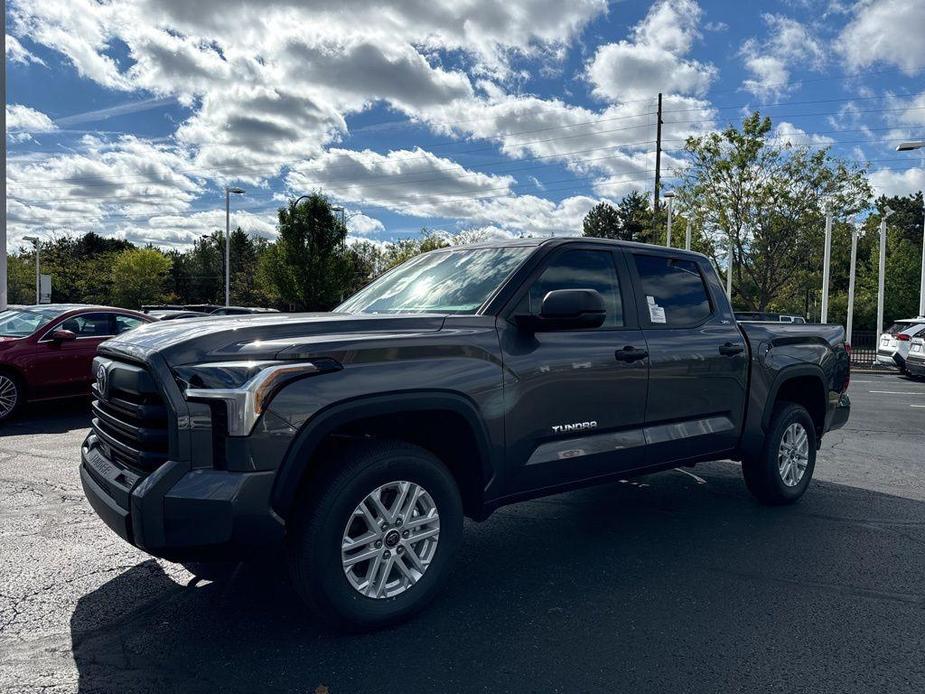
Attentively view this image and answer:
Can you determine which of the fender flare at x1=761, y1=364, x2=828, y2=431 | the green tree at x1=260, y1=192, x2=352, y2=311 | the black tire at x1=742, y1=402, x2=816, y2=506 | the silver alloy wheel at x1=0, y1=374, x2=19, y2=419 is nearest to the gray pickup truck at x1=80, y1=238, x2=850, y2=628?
the fender flare at x1=761, y1=364, x2=828, y2=431

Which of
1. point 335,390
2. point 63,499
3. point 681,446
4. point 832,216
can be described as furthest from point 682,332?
point 832,216

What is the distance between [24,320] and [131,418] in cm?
784

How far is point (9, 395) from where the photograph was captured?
8.77m

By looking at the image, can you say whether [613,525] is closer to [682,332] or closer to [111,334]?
[682,332]

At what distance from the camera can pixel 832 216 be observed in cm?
2652

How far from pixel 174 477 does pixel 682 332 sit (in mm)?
3243

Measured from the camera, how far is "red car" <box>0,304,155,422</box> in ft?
28.9

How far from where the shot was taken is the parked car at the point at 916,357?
17.1 meters

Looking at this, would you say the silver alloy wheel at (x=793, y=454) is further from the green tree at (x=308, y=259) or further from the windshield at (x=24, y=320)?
the green tree at (x=308, y=259)

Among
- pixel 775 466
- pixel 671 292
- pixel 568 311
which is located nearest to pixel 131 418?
pixel 568 311

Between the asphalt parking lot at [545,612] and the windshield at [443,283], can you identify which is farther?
the windshield at [443,283]

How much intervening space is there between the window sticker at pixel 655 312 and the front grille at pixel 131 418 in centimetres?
297

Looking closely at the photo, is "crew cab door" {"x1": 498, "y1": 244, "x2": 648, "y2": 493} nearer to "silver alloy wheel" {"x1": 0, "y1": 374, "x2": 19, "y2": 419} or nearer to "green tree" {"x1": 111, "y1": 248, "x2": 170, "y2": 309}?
"silver alloy wheel" {"x1": 0, "y1": 374, "x2": 19, "y2": 419}

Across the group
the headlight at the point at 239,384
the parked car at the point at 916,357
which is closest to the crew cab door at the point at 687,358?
the headlight at the point at 239,384
